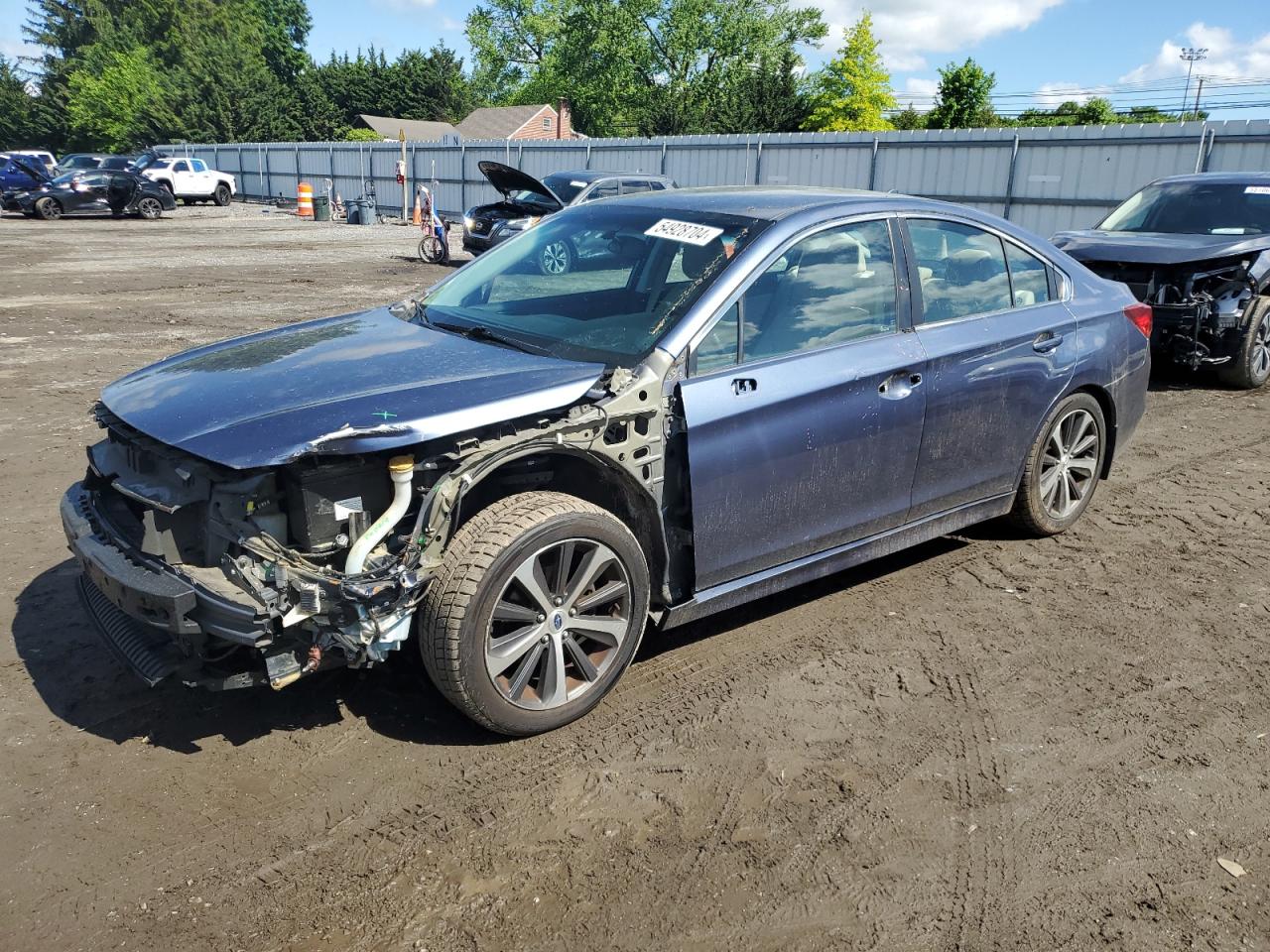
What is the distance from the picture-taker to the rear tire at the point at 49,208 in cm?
3031

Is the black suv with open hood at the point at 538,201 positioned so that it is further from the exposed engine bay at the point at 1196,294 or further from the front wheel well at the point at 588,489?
the front wheel well at the point at 588,489

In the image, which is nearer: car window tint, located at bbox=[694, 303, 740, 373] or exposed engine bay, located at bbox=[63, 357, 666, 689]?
exposed engine bay, located at bbox=[63, 357, 666, 689]

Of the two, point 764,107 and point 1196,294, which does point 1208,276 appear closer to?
point 1196,294

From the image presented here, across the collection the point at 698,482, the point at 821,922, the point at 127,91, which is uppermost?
the point at 127,91

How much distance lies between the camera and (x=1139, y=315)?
5.55 m

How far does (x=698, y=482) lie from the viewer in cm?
362

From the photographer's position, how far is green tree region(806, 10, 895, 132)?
62.7m

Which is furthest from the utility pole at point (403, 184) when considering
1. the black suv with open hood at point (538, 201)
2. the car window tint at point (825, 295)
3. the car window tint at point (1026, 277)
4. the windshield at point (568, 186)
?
the car window tint at point (825, 295)

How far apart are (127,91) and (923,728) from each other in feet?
252

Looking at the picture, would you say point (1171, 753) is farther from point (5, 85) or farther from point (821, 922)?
point (5, 85)

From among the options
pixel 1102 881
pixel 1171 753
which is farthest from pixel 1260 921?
pixel 1171 753

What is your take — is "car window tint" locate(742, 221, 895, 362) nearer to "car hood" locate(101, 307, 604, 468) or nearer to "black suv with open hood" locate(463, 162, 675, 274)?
"car hood" locate(101, 307, 604, 468)

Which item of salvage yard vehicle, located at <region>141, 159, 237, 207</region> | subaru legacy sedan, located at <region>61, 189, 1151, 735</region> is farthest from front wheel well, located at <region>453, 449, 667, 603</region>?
salvage yard vehicle, located at <region>141, 159, 237, 207</region>

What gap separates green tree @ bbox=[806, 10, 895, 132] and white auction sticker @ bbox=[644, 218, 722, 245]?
62.3 metres
